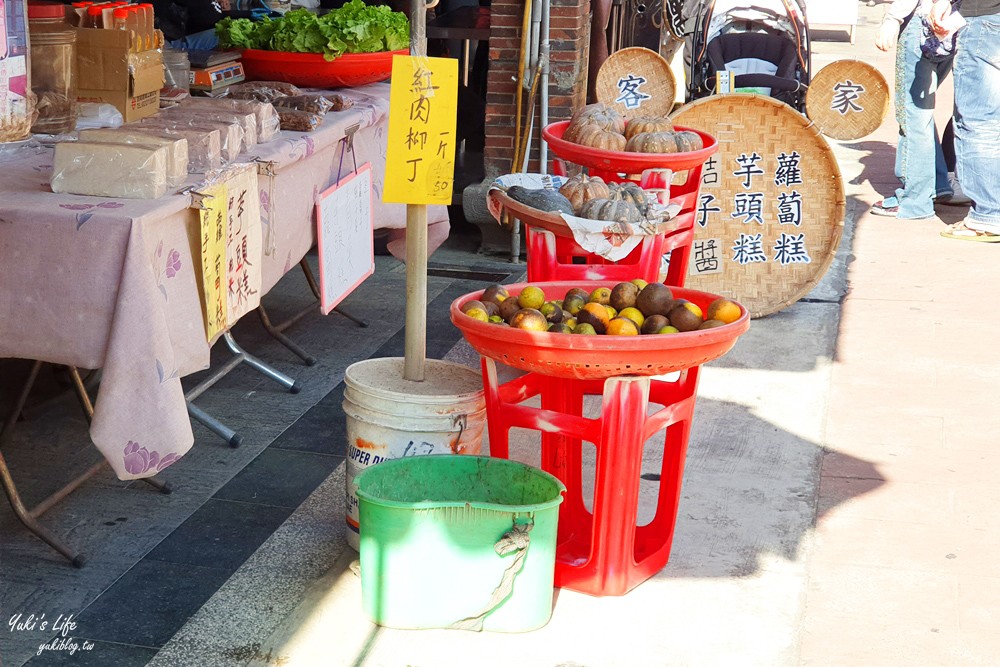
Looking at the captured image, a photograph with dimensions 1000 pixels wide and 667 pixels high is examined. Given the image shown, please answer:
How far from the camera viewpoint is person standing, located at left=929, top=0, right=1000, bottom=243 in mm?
7363

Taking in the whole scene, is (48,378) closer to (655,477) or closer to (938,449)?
(655,477)

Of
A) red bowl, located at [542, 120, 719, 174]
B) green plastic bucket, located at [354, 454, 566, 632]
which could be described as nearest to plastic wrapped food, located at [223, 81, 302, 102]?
red bowl, located at [542, 120, 719, 174]

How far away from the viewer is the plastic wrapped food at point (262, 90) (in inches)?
181

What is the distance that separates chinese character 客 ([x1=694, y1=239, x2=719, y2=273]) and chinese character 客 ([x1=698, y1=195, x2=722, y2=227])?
0.35 ft

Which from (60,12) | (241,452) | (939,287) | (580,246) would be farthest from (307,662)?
(939,287)

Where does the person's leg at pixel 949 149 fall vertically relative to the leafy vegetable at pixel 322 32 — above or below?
below

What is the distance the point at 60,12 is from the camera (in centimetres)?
374

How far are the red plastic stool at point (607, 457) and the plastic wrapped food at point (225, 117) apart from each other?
132cm

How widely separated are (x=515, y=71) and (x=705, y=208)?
1.63 m

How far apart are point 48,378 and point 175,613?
6.52 ft

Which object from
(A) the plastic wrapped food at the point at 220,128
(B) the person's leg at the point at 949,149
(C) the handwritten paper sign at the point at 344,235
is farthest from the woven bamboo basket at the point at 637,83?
(B) the person's leg at the point at 949,149

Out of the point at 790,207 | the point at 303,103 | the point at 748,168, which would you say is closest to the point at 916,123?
the point at 790,207

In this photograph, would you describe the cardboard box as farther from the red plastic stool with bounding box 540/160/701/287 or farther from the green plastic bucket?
the green plastic bucket

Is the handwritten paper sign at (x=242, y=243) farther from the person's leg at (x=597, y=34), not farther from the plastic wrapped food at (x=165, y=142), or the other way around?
the person's leg at (x=597, y=34)
